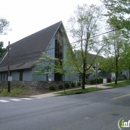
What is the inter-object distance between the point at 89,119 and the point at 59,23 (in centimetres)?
2980

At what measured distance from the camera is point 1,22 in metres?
40.1

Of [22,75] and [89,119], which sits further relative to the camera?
[22,75]

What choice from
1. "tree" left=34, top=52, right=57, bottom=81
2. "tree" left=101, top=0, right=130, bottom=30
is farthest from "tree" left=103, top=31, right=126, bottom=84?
"tree" left=101, top=0, right=130, bottom=30

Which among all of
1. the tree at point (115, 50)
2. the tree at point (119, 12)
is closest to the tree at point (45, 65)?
the tree at point (115, 50)

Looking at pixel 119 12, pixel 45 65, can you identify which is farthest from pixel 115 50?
pixel 119 12

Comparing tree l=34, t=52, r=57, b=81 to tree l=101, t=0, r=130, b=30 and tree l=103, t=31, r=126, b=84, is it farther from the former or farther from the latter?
tree l=101, t=0, r=130, b=30

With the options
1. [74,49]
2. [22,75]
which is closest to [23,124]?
[74,49]

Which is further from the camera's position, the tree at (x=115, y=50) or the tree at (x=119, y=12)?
the tree at (x=115, y=50)

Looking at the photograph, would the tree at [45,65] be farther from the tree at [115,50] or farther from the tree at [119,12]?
the tree at [119,12]

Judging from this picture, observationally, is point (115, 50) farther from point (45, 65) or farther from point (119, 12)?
point (119, 12)

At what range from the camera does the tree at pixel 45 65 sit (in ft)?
94.1

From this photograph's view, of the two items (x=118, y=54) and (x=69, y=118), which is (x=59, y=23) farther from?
(x=69, y=118)

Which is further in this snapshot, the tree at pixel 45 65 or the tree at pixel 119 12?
the tree at pixel 45 65

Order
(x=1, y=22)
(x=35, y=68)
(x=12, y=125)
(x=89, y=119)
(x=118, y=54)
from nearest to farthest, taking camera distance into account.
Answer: (x=12, y=125) < (x=89, y=119) < (x=35, y=68) < (x=118, y=54) < (x=1, y=22)
